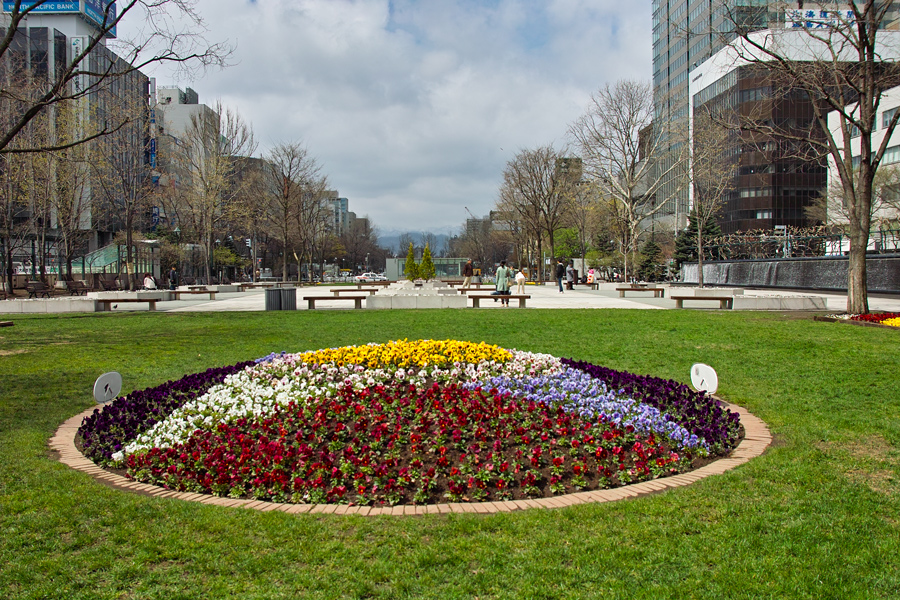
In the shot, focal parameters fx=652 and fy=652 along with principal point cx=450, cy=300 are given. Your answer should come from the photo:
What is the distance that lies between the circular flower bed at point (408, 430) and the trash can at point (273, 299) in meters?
15.2

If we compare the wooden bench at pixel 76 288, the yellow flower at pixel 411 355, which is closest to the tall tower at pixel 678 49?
the wooden bench at pixel 76 288

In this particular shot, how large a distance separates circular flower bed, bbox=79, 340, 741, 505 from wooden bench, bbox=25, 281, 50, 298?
103ft

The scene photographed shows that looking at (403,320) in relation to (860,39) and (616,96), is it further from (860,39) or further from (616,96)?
(616,96)

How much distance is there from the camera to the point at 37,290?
111 ft

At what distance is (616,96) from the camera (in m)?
38.6

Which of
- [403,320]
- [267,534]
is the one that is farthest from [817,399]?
[403,320]

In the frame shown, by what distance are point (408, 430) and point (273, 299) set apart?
58.9 feet

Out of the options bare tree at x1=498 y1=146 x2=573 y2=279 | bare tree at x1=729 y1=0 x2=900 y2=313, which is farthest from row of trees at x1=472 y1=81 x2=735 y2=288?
bare tree at x1=729 y1=0 x2=900 y2=313

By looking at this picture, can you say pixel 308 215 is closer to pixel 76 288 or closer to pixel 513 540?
pixel 76 288

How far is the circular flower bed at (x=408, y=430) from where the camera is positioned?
4.53 m

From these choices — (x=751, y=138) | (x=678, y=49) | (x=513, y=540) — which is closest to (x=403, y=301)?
(x=751, y=138)

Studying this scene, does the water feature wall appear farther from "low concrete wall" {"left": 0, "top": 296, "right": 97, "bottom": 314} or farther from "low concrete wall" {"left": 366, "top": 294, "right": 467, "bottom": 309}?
"low concrete wall" {"left": 0, "top": 296, "right": 97, "bottom": 314}

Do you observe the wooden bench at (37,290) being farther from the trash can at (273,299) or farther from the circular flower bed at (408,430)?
the circular flower bed at (408,430)

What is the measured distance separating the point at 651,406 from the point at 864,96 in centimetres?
1408
